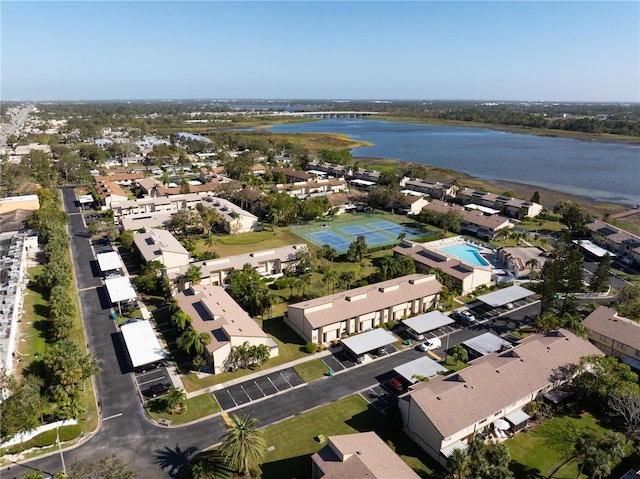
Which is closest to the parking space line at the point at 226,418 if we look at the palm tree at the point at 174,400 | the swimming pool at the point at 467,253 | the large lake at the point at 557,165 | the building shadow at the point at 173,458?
the building shadow at the point at 173,458

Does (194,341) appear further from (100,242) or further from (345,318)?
(100,242)

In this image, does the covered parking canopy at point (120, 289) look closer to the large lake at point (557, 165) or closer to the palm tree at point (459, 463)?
the palm tree at point (459, 463)

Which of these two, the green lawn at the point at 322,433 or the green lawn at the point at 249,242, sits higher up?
the green lawn at the point at 249,242

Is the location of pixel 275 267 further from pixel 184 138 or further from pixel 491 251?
pixel 184 138

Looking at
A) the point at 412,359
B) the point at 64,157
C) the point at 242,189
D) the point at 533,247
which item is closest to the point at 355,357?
the point at 412,359

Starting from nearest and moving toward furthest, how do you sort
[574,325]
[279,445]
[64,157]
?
1. [279,445]
2. [574,325]
3. [64,157]

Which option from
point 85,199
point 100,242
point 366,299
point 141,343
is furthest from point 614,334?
point 85,199
